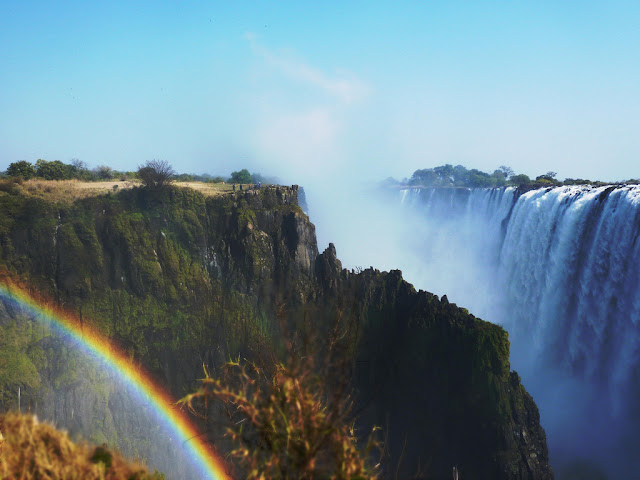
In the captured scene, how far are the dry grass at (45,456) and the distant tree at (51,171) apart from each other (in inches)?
2109

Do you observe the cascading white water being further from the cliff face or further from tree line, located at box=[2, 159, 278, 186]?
tree line, located at box=[2, 159, 278, 186]

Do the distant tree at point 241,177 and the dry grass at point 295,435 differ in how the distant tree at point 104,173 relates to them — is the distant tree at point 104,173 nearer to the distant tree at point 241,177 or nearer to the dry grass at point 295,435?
the distant tree at point 241,177

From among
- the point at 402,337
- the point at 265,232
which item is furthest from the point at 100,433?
the point at 402,337

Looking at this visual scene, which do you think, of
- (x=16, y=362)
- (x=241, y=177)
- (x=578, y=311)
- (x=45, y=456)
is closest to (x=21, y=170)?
(x=16, y=362)

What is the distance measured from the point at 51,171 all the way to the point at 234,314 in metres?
29.9

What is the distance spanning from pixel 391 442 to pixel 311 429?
35968mm

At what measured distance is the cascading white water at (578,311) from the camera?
30734 millimetres

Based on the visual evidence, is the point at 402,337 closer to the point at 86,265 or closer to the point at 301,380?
the point at 86,265

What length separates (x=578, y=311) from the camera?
36375 mm

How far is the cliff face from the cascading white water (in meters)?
7.09

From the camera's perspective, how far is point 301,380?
181 inches

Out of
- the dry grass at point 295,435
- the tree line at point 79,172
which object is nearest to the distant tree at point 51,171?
the tree line at point 79,172

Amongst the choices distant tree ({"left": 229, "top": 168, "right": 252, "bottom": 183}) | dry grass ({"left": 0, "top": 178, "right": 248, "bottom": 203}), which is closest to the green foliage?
dry grass ({"left": 0, "top": 178, "right": 248, "bottom": 203})

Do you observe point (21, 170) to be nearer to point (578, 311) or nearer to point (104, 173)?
point (104, 173)
